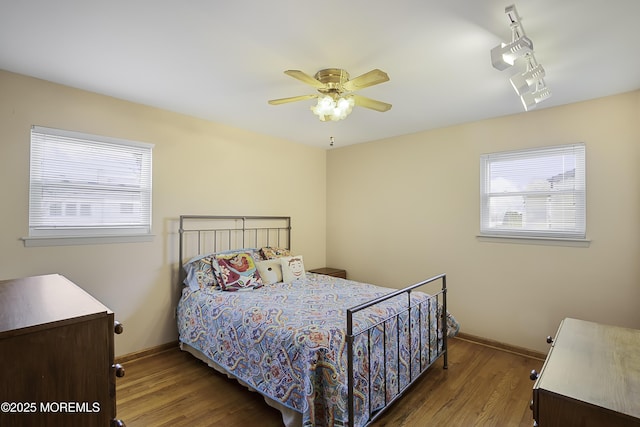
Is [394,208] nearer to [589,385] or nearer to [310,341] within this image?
[310,341]

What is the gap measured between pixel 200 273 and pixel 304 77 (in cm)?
215

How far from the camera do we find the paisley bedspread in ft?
5.95

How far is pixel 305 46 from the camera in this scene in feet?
6.39

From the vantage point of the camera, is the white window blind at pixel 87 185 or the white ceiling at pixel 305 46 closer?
the white ceiling at pixel 305 46

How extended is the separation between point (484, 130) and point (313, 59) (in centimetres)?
224

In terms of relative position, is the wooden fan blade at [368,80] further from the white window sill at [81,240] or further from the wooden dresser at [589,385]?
the white window sill at [81,240]

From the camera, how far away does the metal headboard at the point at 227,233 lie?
3326 mm

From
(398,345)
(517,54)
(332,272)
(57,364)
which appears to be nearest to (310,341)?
(398,345)

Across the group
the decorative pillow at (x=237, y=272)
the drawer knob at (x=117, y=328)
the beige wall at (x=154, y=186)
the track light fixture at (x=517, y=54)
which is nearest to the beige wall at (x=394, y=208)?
the beige wall at (x=154, y=186)

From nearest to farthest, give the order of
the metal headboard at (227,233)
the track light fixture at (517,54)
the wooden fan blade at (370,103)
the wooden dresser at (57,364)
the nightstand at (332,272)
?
1. the wooden dresser at (57,364)
2. the track light fixture at (517,54)
3. the wooden fan blade at (370,103)
4. the metal headboard at (227,233)
5. the nightstand at (332,272)

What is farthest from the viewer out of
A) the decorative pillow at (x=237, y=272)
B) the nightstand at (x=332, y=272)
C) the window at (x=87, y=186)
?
the nightstand at (x=332, y=272)

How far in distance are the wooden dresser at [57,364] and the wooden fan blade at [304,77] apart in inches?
60.0

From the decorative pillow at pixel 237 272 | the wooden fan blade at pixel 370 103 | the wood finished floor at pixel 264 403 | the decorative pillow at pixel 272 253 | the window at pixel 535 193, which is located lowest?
the wood finished floor at pixel 264 403

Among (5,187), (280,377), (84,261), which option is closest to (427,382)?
(280,377)
